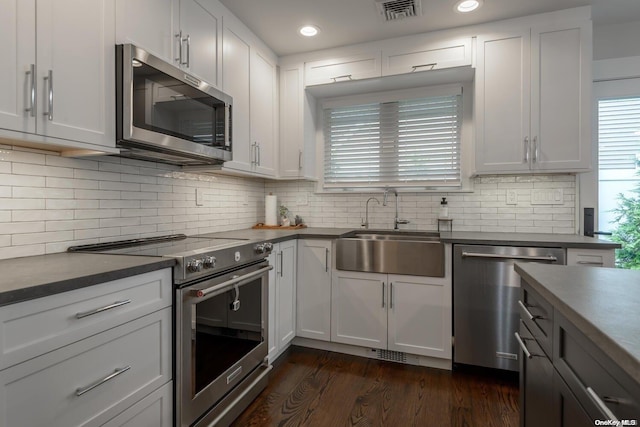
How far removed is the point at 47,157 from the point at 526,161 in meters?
2.93

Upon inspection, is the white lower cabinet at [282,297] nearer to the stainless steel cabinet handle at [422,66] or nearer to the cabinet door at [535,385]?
the cabinet door at [535,385]

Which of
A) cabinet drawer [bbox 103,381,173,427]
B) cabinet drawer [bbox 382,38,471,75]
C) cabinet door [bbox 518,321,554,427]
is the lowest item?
cabinet drawer [bbox 103,381,173,427]

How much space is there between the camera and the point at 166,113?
5.65ft

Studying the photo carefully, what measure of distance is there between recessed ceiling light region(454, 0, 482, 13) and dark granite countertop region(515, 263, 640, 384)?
1866 millimetres

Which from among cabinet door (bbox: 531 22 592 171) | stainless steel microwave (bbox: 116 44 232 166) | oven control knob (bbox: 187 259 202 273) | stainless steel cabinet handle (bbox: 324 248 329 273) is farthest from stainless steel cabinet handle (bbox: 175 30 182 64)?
cabinet door (bbox: 531 22 592 171)

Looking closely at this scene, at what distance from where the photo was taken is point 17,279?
3.32ft

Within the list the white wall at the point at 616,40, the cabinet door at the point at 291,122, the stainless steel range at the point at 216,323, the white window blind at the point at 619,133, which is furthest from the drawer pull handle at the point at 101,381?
the white wall at the point at 616,40

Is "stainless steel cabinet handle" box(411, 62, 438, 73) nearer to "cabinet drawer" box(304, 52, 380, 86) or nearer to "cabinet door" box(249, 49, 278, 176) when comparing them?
"cabinet drawer" box(304, 52, 380, 86)

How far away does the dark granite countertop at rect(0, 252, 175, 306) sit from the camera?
93 centimetres

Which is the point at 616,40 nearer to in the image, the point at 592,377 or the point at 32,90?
the point at 592,377

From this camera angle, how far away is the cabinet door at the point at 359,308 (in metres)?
2.51

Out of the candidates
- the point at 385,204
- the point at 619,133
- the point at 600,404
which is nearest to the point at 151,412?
A: the point at 600,404

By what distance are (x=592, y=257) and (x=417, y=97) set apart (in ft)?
5.96

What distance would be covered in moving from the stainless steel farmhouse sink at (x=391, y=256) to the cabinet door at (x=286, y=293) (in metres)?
0.37
